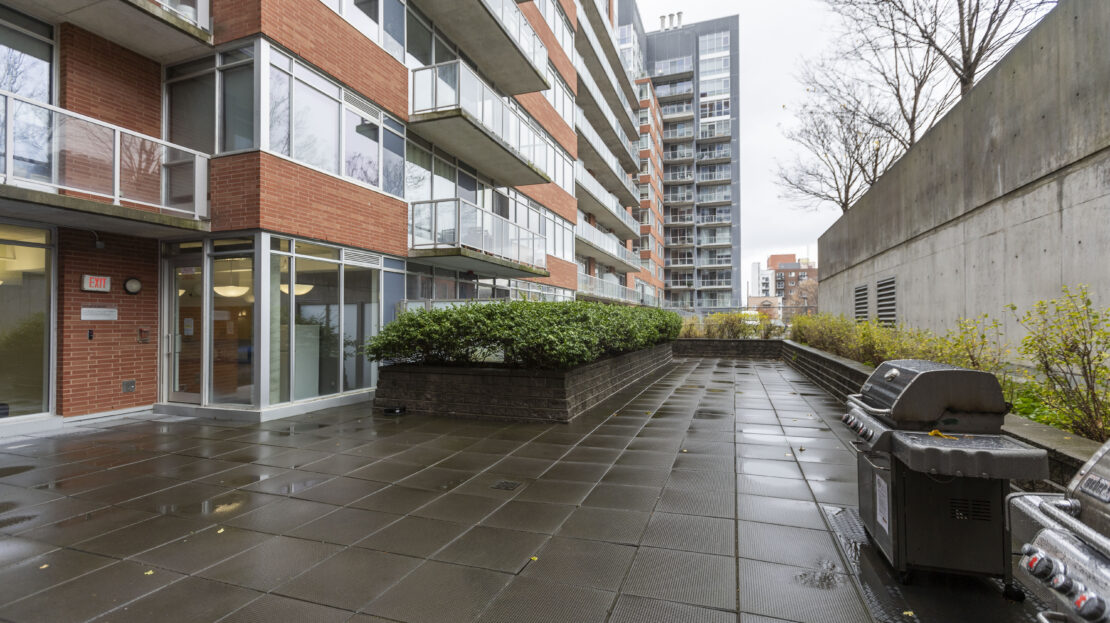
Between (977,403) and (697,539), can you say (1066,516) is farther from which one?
(697,539)

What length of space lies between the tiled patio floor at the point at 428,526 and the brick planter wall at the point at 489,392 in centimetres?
82

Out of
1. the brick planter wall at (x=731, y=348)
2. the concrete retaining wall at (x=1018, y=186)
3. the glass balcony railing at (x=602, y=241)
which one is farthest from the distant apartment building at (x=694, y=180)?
the concrete retaining wall at (x=1018, y=186)

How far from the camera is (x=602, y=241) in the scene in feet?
97.9

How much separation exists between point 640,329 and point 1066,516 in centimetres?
1064

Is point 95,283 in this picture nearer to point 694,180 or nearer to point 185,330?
point 185,330

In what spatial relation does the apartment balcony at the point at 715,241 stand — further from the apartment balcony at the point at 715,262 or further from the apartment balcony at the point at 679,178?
the apartment balcony at the point at 679,178

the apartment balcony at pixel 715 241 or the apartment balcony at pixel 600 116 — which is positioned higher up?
the apartment balcony at pixel 600 116

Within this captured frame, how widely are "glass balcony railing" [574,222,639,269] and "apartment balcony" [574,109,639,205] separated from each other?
4059mm

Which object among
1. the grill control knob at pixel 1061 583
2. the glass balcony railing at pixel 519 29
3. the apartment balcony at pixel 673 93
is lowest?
the grill control knob at pixel 1061 583

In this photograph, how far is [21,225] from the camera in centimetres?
745

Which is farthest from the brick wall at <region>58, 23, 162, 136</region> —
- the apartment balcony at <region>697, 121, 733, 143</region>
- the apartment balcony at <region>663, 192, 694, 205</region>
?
the apartment balcony at <region>697, 121, 733, 143</region>

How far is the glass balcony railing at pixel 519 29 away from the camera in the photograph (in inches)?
545

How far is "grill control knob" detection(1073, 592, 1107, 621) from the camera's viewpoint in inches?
56.5

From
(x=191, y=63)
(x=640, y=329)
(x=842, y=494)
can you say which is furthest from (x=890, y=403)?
(x=191, y=63)
